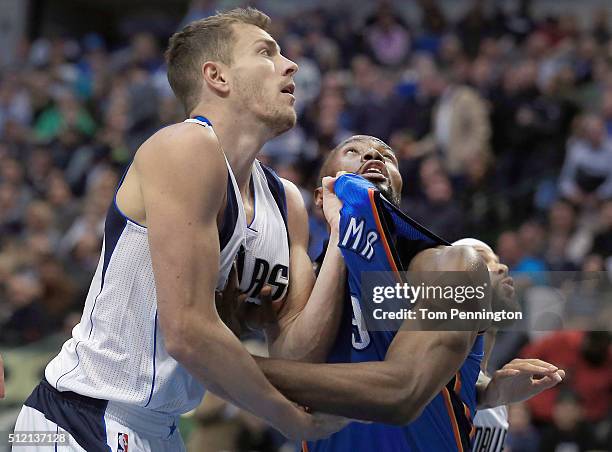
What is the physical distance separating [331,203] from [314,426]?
0.86 metres

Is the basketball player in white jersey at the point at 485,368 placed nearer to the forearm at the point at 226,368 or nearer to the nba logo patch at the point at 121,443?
the forearm at the point at 226,368

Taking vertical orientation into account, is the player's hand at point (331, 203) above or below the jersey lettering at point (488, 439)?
above

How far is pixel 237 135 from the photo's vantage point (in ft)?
12.3

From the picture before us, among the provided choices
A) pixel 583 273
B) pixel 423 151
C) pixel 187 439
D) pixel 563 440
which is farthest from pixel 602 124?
pixel 187 439

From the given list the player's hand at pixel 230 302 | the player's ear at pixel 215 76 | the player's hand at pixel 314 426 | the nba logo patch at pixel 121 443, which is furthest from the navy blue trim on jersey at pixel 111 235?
the player's hand at pixel 314 426

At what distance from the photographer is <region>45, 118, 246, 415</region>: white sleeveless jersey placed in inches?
137

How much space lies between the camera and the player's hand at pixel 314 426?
11.2 ft

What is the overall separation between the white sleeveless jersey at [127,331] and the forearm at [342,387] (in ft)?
1.29

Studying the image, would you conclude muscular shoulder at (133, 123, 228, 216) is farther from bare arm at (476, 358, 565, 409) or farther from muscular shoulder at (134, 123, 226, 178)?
bare arm at (476, 358, 565, 409)


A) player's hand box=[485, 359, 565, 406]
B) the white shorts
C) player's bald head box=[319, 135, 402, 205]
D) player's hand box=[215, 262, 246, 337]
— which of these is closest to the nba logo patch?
the white shorts

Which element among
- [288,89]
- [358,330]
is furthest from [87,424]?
[288,89]

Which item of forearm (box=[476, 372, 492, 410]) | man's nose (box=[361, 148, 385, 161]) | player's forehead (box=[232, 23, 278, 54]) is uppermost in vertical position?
player's forehead (box=[232, 23, 278, 54])

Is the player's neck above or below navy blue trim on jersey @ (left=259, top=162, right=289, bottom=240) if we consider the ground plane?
above

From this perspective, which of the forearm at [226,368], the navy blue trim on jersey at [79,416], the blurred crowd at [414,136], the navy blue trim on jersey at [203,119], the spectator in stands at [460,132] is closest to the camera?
the forearm at [226,368]
